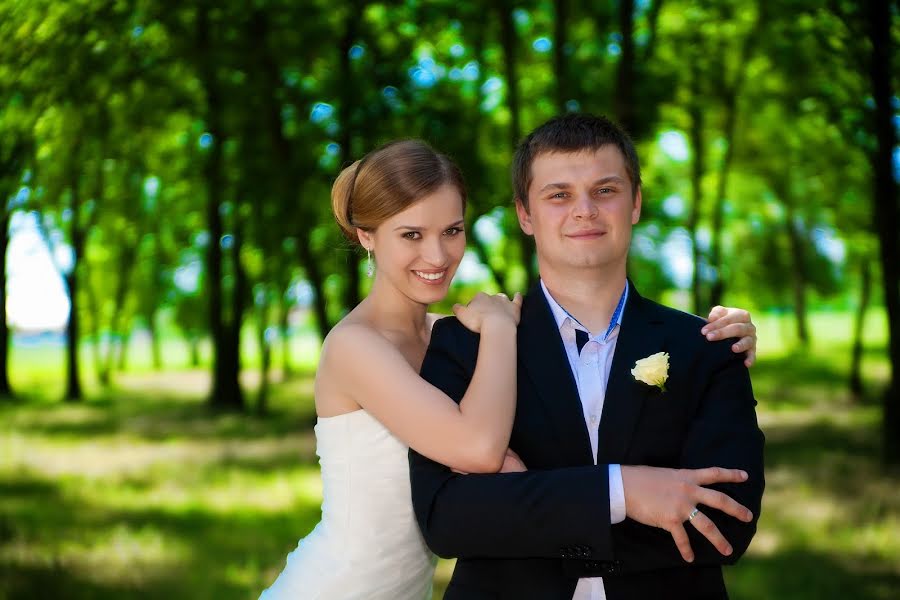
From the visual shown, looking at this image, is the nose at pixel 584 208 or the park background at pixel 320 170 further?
the park background at pixel 320 170

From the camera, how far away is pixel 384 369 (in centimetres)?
396

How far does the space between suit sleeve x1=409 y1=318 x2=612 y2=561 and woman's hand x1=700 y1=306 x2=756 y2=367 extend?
0.74 meters

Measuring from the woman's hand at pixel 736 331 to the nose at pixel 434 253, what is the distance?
3.87ft

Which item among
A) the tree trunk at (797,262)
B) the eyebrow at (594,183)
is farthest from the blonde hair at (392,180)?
the tree trunk at (797,262)

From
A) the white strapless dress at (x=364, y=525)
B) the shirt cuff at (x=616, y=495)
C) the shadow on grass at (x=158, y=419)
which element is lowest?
the shadow on grass at (x=158, y=419)

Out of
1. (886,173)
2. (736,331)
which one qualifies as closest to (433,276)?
(736,331)

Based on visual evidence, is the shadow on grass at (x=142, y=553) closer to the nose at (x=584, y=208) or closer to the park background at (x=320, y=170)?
the park background at (x=320, y=170)

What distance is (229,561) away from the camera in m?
10.7

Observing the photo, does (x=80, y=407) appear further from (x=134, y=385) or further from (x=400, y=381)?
(x=400, y=381)

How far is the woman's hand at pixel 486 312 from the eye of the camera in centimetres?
370

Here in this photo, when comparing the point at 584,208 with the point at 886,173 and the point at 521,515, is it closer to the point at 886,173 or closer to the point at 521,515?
the point at 521,515

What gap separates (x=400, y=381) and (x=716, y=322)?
4.04ft

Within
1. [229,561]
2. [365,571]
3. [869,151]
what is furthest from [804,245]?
[365,571]

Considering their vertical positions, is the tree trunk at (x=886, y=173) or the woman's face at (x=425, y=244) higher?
the tree trunk at (x=886, y=173)
